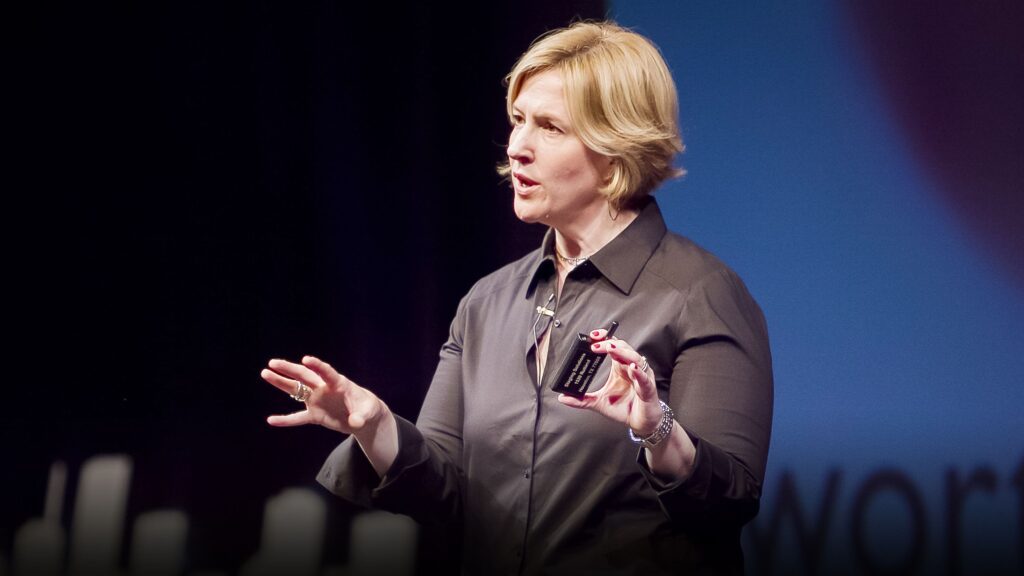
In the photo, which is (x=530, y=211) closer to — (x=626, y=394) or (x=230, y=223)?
(x=626, y=394)

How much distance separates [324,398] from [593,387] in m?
0.38

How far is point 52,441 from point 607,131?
1564 mm

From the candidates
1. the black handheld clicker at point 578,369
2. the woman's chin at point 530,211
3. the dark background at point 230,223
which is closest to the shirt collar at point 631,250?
the woman's chin at point 530,211

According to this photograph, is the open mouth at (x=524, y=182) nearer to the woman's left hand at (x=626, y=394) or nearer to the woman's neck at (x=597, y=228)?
the woman's neck at (x=597, y=228)

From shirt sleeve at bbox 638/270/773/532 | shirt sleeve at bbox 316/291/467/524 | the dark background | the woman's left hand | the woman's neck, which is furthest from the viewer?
the dark background

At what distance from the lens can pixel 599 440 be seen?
141cm

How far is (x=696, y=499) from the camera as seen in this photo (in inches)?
49.3

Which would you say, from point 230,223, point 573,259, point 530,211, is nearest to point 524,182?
point 530,211

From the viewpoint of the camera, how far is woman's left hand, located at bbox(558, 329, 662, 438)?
1.15m

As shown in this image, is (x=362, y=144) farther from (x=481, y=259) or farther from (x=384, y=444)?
(x=384, y=444)

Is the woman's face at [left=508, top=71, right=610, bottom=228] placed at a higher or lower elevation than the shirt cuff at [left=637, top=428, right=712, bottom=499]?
higher

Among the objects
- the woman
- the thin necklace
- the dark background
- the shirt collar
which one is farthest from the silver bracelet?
the dark background

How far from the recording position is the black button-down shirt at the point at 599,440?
4.41 ft

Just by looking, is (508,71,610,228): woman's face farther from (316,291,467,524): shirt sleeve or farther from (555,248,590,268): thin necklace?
(316,291,467,524): shirt sleeve
